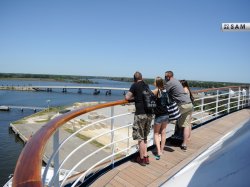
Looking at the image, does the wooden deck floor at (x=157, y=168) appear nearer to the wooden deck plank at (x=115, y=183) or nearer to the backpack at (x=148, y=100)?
the wooden deck plank at (x=115, y=183)

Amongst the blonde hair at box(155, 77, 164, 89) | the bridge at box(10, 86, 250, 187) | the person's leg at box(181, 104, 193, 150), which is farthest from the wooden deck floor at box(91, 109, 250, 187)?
Result: the blonde hair at box(155, 77, 164, 89)

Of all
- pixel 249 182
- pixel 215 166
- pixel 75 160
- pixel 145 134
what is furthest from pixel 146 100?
pixel 75 160

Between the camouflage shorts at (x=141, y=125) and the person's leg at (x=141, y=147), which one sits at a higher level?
the camouflage shorts at (x=141, y=125)

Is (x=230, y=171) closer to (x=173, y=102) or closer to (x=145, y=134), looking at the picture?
(x=145, y=134)

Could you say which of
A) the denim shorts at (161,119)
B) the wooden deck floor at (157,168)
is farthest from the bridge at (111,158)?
the denim shorts at (161,119)

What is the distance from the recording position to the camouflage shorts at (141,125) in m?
3.38

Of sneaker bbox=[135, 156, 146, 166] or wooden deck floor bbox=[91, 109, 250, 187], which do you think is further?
sneaker bbox=[135, 156, 146, 166]

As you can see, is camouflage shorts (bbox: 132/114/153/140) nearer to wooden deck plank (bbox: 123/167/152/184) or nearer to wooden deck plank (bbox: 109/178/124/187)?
wooden deck plank (bbox: 123/167/152/184)

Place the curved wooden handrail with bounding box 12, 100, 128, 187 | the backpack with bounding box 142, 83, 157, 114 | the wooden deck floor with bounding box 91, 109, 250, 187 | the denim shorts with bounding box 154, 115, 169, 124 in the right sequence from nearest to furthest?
the curved wooden handrail with bounding box 12, 100, 128, 187 → the wooden deck floor with bounding box 91, 109, 250, 187 → the backpack with bounding box 142, 83, 157, 114 → the denim shorts with bounding box 154, 115, 169, 124

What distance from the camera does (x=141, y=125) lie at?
3.42 m

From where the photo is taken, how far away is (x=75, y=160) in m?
18.5

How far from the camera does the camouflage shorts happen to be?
11.1ft

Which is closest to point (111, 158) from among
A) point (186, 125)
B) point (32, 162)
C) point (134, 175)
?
point (134, 175)

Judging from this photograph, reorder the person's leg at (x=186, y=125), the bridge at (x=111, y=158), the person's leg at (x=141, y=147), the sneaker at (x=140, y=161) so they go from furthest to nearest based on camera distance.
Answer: the person's leg at (x=186, y=125) → the sneaker at (x=140, y=161) → the person's leg at (x=141, y=147) → the bridge at (x=111, y=158)
